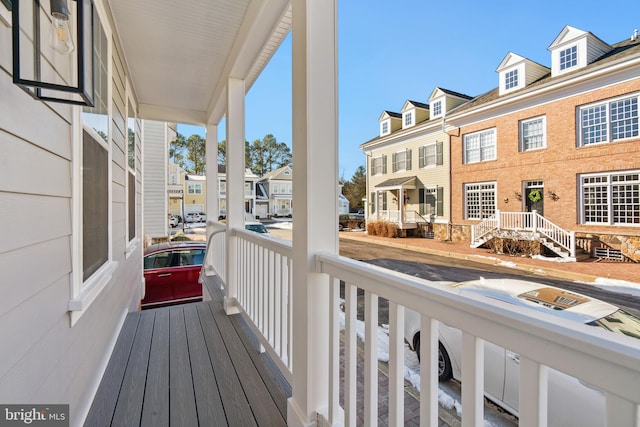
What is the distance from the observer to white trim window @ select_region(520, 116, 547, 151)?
66 cm

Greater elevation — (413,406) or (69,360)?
(69,360)

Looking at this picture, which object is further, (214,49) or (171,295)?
(171,295)

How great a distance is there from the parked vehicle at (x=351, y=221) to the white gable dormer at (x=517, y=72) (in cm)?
68

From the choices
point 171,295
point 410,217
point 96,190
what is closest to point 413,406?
point 410,217

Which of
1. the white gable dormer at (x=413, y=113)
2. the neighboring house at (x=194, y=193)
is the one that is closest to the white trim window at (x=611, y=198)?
the white gable dormer at (x=413, y=113)

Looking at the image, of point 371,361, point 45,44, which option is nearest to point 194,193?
point 45,44

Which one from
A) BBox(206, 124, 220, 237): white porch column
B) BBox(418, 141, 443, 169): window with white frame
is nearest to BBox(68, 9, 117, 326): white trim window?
BBox(418, 141, 443, 169): window with white frame

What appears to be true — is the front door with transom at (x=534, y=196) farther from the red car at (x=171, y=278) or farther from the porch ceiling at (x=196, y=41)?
the red car at (x=171, y=278)

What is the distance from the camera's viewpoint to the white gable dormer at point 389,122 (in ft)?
3.25

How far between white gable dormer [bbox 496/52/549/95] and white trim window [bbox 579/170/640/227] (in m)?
0.22

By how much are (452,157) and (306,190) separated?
27.3 inches

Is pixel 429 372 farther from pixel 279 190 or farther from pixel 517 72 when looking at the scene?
pixel 279 190

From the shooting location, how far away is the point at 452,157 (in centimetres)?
90

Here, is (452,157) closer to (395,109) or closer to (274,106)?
(395,109)
